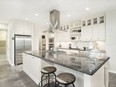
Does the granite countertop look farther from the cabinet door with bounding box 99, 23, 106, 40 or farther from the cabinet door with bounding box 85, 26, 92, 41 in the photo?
the cabinet door with bounding box 85, 26, 92, 41

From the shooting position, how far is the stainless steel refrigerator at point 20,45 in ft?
17.6

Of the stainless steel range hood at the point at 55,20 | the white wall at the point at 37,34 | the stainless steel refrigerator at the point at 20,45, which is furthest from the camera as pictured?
the white wall at the point at 37,34

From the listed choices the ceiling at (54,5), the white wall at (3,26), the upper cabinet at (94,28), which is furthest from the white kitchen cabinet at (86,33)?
the white wall at (3,26)

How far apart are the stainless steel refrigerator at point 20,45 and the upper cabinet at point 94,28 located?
3.59m

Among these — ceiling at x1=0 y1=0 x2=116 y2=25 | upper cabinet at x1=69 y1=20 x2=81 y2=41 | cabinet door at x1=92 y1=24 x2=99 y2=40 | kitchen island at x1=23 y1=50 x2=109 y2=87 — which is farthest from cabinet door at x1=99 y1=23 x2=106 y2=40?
kitchen island at x1=23 y1=50 x2=109 y2=87

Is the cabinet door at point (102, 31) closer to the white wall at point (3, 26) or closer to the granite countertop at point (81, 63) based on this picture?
the granite countertop at point (81, 63)

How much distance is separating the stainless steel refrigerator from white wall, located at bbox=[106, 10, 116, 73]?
470 cm

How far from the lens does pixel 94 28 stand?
15.2ft

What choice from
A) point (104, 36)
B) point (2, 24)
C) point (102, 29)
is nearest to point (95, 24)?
point (102, 29)

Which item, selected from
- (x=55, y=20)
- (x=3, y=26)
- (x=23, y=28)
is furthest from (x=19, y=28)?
(x=55, y=20)

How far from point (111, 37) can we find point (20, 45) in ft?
16.6

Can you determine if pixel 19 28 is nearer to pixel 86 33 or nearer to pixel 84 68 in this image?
pixel 86 33

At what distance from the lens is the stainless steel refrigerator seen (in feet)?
Result: 17.6

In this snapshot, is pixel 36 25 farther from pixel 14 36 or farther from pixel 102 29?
pixel 102 29
